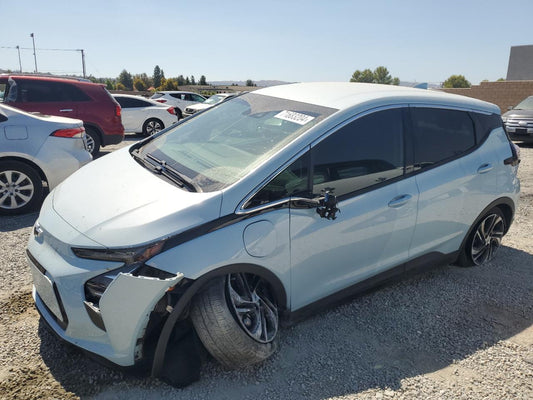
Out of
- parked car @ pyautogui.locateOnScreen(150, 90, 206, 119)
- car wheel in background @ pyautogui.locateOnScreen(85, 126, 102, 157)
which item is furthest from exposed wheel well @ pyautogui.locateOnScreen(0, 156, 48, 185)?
parked car @ pyautogui.locateOnScreen(150, 90, 206, 119)

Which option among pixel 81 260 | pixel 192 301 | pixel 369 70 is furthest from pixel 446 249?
pixel 369 70

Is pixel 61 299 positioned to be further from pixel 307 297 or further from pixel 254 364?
pixel 307 297

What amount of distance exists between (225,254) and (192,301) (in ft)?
1.13

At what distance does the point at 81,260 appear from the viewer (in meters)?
2.35

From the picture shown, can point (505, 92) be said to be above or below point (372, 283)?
above

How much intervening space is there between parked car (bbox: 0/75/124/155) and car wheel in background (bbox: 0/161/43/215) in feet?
11.6

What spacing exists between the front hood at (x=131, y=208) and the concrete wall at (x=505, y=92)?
2457 cm

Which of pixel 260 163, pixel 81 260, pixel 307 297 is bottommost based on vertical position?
pixel 307 297

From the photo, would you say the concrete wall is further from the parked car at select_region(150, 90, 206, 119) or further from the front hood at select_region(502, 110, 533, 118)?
the parked car at select_region(150, 90, 206, 119)

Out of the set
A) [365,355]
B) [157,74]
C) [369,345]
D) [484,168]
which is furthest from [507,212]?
[157,74]

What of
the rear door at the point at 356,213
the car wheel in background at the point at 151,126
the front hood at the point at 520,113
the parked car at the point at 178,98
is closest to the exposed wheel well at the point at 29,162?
the rear door at the point at 356,213

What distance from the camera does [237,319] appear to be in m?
2.52

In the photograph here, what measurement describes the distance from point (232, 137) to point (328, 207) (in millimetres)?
993

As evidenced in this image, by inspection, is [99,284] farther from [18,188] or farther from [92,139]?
[92,139]
